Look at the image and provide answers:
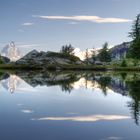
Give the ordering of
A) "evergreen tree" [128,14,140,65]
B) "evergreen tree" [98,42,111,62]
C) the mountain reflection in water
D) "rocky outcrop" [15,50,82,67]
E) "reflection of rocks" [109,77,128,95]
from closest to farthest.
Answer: the mountain reflection in water
"reflection of rocks" [109,77,128,95]
"rocky outcrop" [15,50,82,67]
"evergreen tree" [128,14,140,65]
"evergreen tree" [98,42,111,62]

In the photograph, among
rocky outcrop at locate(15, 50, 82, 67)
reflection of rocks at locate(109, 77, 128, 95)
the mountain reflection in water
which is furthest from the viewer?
rocky outcrop at locate(15, 50, 82, 67)

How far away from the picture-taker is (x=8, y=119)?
13805mm

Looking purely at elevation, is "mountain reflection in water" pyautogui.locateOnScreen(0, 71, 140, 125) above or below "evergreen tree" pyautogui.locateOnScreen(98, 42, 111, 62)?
below

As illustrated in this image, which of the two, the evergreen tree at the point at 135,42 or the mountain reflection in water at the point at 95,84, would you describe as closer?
the mountain reflection in water at the point at 95,84

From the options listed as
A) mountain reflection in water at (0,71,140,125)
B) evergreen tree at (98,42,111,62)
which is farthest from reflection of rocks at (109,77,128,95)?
evergreen tree at (98,42,111,62)

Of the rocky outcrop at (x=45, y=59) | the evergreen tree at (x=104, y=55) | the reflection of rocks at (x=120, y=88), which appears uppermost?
the evergreen tree at (x=104, y=55)

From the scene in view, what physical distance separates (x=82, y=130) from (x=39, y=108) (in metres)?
5.84

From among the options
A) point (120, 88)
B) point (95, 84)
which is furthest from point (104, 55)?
point (120, 88)

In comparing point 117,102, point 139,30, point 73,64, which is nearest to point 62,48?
point 139,30

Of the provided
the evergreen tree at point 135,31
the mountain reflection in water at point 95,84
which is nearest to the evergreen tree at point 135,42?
the evergreen tree at point 135,31

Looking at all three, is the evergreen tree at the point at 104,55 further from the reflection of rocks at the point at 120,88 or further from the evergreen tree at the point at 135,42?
the reflection of rocks at the point at 120,88

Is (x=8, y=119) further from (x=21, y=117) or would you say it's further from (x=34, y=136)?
(x=34, y=136)

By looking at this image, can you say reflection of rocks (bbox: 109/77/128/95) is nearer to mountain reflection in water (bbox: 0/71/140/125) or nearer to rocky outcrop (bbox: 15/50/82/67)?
mountain reflection in water (bbox: 0/71/140/125)

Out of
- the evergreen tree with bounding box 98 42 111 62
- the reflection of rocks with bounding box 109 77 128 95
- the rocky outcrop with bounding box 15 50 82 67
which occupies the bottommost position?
the reflection of rocks with bounding box 109 77 128 95
